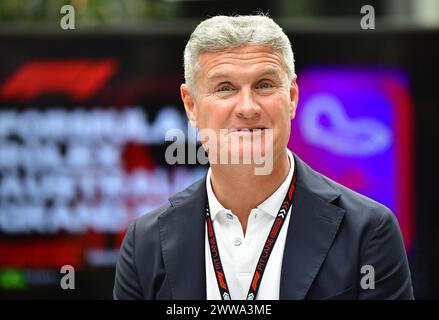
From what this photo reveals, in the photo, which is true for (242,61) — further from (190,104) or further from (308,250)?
(308,250)

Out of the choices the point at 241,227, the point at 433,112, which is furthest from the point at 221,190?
the point at 433,112

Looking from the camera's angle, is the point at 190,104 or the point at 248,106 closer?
the point at 248,106

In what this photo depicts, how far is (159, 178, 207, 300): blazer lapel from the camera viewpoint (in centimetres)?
264

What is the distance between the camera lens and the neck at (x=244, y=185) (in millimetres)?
2754

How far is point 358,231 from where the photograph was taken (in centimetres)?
259

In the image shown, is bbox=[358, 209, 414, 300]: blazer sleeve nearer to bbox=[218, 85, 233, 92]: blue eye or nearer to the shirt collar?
the shirt collar

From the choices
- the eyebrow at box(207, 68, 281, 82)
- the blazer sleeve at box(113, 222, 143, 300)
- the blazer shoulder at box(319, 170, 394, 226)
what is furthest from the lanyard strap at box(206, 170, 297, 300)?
the eyebrow at box(207, 68, 281, 82)

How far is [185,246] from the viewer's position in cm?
269

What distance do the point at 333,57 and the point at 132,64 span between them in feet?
5.17

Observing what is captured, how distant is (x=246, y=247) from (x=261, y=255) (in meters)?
0.10

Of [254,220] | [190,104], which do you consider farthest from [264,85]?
[254,220]

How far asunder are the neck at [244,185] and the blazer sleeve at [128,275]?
0.35 meters
